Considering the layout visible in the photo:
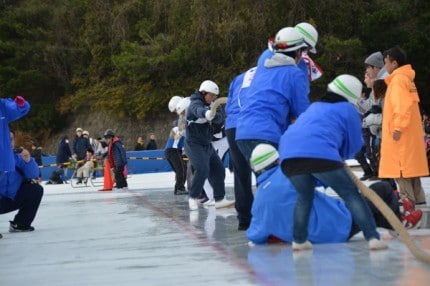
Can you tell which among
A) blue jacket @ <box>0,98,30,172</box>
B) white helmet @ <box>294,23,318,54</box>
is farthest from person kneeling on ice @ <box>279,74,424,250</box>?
blue jacket @ <box>0,98,30,172</box>

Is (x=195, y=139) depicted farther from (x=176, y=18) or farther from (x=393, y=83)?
(x=176, y=18)

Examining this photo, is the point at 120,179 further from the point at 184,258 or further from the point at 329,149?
the point at 329,149

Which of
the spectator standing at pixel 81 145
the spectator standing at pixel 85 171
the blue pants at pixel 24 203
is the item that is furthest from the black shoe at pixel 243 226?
the spectator standing at pixel 81 145

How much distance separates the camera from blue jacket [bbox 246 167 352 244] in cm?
816

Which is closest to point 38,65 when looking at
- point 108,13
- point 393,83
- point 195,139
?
point 108,13

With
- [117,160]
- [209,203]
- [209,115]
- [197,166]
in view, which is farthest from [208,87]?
[117,160]

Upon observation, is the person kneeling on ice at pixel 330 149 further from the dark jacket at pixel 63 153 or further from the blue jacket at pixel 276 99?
the dark jacket at pixel 63 153

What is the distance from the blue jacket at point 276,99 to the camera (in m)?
8.77

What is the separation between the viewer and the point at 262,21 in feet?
156

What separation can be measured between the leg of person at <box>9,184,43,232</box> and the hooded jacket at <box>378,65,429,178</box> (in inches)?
159

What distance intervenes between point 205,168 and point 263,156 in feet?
16.4

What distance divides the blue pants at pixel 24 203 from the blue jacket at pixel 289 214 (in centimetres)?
409

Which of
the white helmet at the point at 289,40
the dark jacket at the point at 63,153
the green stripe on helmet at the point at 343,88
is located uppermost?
the white helmet at the point at 289,40

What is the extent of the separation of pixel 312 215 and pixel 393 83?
9.90ft
